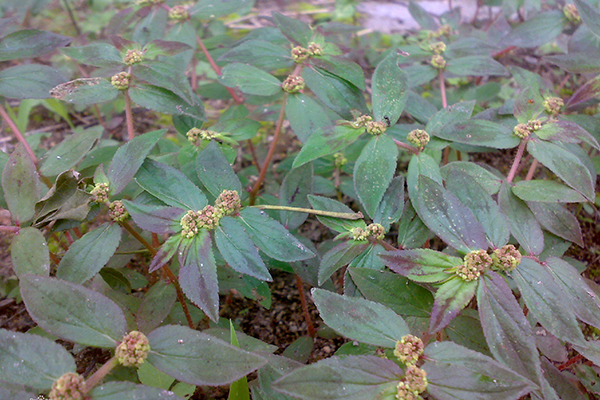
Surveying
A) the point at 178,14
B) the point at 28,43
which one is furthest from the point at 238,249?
the point at 178,14

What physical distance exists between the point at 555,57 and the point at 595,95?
0.86 feet

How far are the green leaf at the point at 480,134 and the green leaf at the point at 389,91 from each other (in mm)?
185

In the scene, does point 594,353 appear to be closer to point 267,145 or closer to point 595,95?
point 595,95

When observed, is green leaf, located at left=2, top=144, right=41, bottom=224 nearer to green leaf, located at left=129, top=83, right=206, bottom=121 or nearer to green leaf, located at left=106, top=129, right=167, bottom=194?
green leaf, located at left=106, top=129, right=167, bottom=194

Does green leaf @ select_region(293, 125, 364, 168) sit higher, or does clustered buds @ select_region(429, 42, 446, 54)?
clustered buds @ select_region(429, 42, 446, 54)

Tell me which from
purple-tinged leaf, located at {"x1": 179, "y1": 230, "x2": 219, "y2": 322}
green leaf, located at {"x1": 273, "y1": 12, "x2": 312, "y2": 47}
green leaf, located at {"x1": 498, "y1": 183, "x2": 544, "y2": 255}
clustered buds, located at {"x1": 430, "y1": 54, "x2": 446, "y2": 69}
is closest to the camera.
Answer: purple-tinged leaf, located at {"x1": 179, "y1": 230, "x2": 219, "y2": 322}

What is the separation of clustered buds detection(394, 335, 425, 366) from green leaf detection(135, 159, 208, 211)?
72 cm

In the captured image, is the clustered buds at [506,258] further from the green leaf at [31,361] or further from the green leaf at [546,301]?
the green leaf at [31,361]

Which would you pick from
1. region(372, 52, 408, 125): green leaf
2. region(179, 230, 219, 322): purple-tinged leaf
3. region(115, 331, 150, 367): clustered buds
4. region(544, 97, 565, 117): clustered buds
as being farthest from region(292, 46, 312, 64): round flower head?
region(115, 331, 150, 367): clustered buds

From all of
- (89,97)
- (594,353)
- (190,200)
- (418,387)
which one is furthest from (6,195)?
(594,353)

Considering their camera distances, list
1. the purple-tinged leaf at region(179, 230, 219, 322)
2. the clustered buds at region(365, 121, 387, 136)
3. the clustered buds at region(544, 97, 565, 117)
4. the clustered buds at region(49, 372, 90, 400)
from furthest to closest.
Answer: the clustered buds at region(544, 97, 565, 117), the clustered buds at region(365, 121, 387, 136), the purple-tinged leaf at region(179, 230, 219, 322), the clustered buds at region(49, 372, 90, 400)

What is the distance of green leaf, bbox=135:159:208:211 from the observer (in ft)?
4.53

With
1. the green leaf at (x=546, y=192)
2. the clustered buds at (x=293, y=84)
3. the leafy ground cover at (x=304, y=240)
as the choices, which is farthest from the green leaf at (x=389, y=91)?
the green leaf at (x=546, y=192)

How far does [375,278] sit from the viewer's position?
4.25 ft
